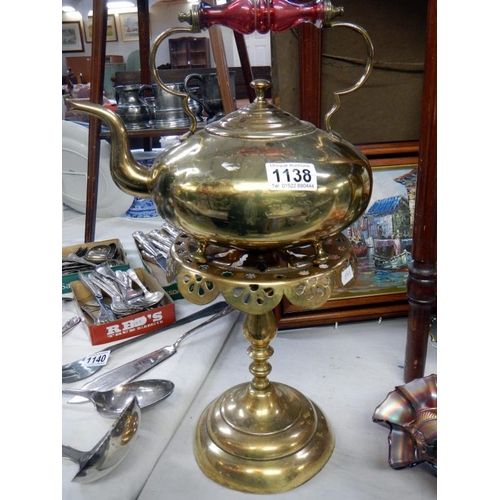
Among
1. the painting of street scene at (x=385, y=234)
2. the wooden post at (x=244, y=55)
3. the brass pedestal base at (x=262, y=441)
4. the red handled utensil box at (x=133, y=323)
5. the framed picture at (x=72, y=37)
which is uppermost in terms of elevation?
the framed picture at (x=72, y=37)

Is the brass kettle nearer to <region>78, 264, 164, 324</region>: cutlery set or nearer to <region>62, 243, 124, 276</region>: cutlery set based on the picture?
<region>78, 264, 164, 324</region>: cutlery set

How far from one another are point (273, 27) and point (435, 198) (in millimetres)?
335

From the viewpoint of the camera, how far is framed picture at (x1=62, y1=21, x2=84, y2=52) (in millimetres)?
3678

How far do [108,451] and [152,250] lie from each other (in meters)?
0.64

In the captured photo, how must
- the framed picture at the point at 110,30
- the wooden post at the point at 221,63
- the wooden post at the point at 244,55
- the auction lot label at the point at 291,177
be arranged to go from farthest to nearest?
the framed picture at the point at 110,30 < the wooden post at the point at 244,55 < the wooden post at the point at 221,63 < the auction lot label at the point at 291,177

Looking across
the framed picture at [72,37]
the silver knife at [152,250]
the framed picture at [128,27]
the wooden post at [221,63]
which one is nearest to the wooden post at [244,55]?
the wooden post at [221,63]

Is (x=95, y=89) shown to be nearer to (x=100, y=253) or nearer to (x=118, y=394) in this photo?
(x=100, y=253)

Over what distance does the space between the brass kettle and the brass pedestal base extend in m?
0.28

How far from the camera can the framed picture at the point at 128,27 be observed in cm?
370

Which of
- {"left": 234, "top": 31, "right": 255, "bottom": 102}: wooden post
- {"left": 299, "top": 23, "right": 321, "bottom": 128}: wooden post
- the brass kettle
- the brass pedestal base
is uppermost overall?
{"left": 234, "top": 31, "right": 255, "bottom": 102}: wooden post

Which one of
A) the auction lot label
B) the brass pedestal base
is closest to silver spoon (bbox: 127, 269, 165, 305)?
the brass pedestal base

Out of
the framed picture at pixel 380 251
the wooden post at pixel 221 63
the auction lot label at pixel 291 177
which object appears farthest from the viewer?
the wooden post at pixel 221 63

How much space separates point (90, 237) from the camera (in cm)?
132

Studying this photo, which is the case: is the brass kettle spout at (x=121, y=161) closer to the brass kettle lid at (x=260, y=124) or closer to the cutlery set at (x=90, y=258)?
the brass kettle lid at (x=260, y=124)
